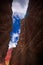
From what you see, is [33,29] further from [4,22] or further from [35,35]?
[4,22]

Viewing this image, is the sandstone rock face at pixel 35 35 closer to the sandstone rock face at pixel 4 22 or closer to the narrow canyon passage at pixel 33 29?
the narrow canyon passage at pixel 33 29

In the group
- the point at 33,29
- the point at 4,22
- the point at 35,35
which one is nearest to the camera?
the point at 35,35

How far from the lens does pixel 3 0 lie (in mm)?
7199

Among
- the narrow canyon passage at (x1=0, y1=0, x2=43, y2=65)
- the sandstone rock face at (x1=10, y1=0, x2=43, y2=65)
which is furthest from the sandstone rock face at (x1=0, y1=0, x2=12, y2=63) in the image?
the sandstone rock face at (x1=10, y1=0, x2=43, y2=65)

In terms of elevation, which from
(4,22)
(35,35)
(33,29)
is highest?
(4,22)

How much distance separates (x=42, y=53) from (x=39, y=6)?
1871mm

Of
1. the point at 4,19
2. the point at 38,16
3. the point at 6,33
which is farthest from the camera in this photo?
the point at 6,33

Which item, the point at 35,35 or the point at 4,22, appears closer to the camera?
the point at 35,35

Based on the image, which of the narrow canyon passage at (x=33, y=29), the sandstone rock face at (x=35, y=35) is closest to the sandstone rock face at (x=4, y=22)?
the narrow canyon passage at (x=33, y=29)

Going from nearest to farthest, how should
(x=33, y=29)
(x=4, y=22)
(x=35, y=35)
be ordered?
(x=35, y=35) < (x=33, y=29) < (x=4, y=22)

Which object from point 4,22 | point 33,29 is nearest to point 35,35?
point 33,29

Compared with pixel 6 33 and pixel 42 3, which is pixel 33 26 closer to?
pixel 42 3

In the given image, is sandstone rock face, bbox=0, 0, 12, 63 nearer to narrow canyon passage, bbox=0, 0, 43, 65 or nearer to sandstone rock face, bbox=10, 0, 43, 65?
narrow canyon passage, bbox=0, 0, 43, 65

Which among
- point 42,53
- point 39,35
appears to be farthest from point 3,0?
point 42,53
